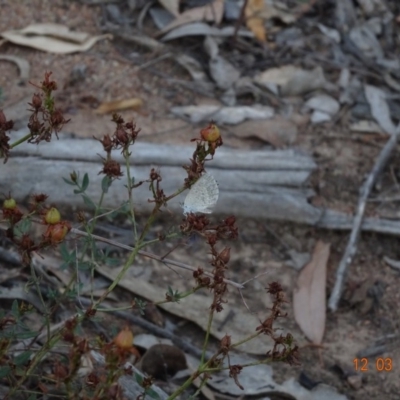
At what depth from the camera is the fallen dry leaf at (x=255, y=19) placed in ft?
16.1

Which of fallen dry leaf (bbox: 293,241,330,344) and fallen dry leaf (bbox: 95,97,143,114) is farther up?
fallen dry leaf (bbox: 95,97,143,114)

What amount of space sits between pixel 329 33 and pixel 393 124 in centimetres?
84

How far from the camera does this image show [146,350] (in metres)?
3.00

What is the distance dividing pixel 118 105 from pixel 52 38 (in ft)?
2.17

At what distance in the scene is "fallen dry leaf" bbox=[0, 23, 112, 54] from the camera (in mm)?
4457

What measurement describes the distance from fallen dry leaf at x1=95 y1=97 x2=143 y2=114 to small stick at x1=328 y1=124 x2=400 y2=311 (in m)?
1.18

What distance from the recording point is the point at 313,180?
3986mm

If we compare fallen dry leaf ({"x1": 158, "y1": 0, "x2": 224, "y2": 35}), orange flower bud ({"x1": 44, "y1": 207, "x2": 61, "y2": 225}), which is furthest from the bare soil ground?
orange flower bud ({"x1": 44, "y1": 207, "x2": 61, "y2": 225})

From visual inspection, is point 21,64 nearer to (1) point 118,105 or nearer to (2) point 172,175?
(1) point 118,105

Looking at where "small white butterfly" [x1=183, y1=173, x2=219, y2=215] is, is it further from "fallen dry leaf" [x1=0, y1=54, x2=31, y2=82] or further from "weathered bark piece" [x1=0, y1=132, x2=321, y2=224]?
"fallen dry leaf" [x1=0, y1=54, x2=31, y2=82]

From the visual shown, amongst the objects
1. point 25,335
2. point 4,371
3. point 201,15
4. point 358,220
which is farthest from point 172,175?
point 4,371

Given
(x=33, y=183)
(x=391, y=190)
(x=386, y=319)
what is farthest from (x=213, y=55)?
(x=386, y=319)

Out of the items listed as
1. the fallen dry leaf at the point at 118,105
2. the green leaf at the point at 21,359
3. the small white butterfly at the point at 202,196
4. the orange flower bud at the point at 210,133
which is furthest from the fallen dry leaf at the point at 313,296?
the orange flower bud at the point at 210,133

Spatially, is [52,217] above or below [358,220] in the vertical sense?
above
